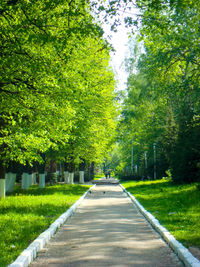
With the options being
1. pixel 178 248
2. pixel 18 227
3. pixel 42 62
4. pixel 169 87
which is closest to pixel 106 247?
pixel 178 248

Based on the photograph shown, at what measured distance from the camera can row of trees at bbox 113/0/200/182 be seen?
968 cm

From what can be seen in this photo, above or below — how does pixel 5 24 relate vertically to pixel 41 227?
above

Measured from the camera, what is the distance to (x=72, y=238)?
8.86 m

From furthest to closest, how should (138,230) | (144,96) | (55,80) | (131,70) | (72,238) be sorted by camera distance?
(131,70), (144,96), (55,80), (138,230), (72,238)

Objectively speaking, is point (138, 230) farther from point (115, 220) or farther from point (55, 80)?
point (55, 80)

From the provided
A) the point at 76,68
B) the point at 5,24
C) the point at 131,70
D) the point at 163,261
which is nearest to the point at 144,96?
the point at 131,70

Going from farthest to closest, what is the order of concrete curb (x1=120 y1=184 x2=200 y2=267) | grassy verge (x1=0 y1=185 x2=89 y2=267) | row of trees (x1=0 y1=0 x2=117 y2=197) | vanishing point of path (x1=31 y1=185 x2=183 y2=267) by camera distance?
row of trees (x1=0 y1=0 x2=117 y2=197) < grassy verge (x1=0 y1=185 x2=89 y2=267) < vanishing point of path (x1=31 y1=185 x2=183 y2=267) < concrete curb (x1=120 y1=184 x2=200 y2=267)

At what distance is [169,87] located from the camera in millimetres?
19281

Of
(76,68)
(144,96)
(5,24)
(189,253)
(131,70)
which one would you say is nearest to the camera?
(189,253)

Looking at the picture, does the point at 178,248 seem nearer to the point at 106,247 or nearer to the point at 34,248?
the point at 106,247

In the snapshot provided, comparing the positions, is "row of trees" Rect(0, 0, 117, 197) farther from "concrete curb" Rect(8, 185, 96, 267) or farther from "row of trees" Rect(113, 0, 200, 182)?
"concrete curb" Rect(8, 185, 96, 267)

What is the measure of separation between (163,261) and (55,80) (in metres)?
6.96

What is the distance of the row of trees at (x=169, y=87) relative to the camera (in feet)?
31.8

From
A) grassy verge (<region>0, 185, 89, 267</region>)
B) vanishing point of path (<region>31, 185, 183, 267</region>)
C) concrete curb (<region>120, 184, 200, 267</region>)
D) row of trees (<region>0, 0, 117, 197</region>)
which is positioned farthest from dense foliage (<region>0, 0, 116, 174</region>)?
concrete curb (<region>120, 184, 200, 267</region>)
